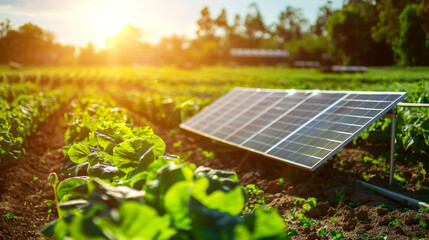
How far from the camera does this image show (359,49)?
7672 mm

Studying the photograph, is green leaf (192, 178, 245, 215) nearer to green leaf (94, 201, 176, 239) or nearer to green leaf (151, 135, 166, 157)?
green leaf (94, 201, 176, 239)

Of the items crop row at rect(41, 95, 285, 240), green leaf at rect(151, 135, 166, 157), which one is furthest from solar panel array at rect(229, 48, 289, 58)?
crop row at rect(41, 95, 285, 240)

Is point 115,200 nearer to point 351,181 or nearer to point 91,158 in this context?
point 91,158

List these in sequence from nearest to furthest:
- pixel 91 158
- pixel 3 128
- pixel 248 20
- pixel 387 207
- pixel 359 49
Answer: pixel 91 158
pixel 387 207
pixel 3 128
pixel 359 49
pixel 248 20

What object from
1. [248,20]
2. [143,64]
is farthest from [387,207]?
[248,20]

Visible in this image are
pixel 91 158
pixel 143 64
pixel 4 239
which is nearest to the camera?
pixel 91 158

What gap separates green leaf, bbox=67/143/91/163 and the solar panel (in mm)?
2639

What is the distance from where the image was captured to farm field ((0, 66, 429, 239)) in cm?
167

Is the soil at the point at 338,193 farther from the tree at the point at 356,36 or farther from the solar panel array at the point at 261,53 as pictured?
the solar panel array at the point at 261,53

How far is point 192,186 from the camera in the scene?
1707mm

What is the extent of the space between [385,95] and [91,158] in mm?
3998

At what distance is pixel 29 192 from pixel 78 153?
9.16ft

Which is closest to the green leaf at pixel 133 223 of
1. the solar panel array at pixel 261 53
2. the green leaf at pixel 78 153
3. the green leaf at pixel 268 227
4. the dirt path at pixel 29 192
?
the green leaf at pixel 268 227

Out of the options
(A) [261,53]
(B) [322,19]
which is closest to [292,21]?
(B) [322,19]
